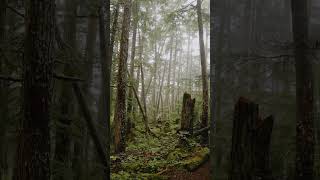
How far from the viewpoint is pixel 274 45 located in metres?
7.57

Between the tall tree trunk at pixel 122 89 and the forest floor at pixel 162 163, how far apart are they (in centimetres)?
61

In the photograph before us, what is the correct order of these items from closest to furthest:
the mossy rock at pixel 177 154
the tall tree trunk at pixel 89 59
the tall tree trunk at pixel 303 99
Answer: the tall tree trunk at pixel 303 99 → the tall tree trunk at pixel 89 59 → the mossy rock at pixel 177 154

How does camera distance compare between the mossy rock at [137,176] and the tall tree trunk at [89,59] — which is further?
the mossy rock at [137,176]

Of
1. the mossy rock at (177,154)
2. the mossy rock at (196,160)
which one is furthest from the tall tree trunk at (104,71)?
the mossy rock at (177,154)

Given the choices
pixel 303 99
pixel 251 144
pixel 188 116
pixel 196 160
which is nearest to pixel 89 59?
pixel 251 144

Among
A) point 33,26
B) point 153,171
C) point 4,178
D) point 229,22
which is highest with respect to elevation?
point 229,22

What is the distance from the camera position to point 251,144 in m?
4.37

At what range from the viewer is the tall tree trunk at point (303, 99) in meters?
6.00

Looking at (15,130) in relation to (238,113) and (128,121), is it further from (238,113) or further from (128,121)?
(128,121)

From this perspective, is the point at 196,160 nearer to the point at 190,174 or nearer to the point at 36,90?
the point at 190,174

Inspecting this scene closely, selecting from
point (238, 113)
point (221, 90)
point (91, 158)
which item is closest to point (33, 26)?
point (238, 113)

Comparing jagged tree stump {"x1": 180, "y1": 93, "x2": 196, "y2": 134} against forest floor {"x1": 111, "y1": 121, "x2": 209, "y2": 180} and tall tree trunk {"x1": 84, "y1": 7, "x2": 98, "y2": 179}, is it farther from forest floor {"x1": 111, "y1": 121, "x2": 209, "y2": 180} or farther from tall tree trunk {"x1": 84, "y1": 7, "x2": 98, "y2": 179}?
tall tree trunk {"x1": 84, "y1": 7, "x2": 98, "y2": 179}

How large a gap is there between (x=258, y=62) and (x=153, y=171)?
206 inches

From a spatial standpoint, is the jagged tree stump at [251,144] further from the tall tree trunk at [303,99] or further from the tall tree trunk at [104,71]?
the tall tree trunk at [104,71]
